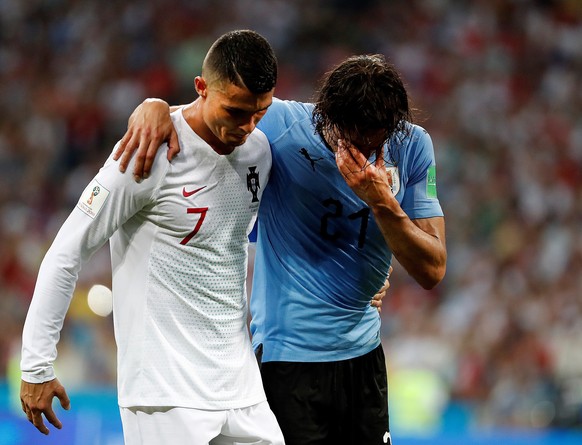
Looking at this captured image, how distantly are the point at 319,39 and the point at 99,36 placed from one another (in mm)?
2475

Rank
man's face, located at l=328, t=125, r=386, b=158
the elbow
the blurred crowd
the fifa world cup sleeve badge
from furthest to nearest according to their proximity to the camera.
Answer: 1. the blurred crowd
2. the elbow
3. man's face, located at l=328, t=125, r=386, b=158
4. the fifa world cup sleeve badge

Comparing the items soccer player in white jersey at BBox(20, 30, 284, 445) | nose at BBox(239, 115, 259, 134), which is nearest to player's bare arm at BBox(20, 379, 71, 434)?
soccer player in white jersey at BBox(20, 30, 284, 445)

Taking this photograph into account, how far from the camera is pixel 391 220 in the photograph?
10.1 feet

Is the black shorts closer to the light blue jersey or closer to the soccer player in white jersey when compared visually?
the light blue jersey

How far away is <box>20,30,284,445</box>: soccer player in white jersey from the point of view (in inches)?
114

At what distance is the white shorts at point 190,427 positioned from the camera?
296 centimetres

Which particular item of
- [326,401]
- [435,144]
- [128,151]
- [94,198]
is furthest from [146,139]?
[435,144]

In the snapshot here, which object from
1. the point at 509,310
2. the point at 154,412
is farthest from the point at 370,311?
the point at 509,310

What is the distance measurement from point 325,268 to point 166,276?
2.04ft

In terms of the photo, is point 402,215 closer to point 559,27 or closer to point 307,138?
point 307,138

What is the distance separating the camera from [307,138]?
331cm

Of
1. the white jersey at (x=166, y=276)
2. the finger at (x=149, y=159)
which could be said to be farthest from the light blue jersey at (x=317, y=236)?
the finger at (x=149, y=159)

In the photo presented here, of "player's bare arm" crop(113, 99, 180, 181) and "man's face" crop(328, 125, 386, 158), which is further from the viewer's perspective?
"man's face" crop(328, 125, 386, 158)

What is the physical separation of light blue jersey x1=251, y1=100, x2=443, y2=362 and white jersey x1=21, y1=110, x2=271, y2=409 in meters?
0.28
